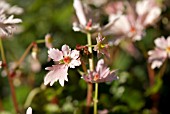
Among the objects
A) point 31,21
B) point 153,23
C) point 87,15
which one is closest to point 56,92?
point 87,15

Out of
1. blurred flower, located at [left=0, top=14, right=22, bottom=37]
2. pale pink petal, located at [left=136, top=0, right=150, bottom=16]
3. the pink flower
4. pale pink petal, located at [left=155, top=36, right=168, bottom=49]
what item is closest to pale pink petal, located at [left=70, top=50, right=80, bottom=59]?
the pink flower

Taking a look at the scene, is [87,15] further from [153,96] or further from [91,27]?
[153,96]

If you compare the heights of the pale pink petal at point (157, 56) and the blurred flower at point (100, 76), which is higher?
the pale pink petal at point (157, 56)

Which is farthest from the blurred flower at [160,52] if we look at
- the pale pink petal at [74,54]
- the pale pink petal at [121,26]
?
the pale pink petal at [74,54]

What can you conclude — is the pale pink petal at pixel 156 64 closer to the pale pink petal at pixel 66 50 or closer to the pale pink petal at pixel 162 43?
the pale pink petal at pixel 162 43

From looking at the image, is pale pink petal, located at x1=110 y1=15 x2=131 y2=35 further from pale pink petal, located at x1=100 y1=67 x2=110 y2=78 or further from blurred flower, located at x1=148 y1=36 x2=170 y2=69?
pale pink petal, located at x1=100 y1=67 x2=110 y2=78

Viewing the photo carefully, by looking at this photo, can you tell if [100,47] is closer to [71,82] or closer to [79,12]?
[79,12]
